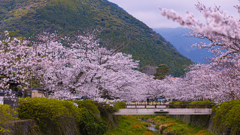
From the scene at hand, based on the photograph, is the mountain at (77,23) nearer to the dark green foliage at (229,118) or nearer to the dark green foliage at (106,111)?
the dark green foliage at (106,111)

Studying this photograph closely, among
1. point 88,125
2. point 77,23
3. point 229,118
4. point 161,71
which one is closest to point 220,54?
point 229,118

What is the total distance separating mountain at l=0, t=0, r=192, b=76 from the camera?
78850 mm

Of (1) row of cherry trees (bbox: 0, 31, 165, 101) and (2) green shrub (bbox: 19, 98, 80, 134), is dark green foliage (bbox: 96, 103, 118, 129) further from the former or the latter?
(2) green shrub (bbox: 19, 98, 80, 134)

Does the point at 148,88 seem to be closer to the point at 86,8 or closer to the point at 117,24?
the point at 117,24

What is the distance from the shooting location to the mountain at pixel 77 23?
7885 centimetres

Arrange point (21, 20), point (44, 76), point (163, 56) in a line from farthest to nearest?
point (163, 56)
point (21, 20)
point (44, 76)

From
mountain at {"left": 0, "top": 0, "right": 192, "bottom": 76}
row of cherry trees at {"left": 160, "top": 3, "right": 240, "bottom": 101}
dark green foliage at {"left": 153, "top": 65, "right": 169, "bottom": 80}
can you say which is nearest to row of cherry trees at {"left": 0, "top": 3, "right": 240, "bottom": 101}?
row of cherry trees at {"left": 160, "top": 3, "right": 240, "bottom": 101}

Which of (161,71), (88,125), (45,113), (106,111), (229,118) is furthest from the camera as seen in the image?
(161,71)

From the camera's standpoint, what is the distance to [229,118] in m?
14.7

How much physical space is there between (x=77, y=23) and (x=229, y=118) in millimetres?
84728

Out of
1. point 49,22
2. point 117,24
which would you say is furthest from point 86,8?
point 49,22

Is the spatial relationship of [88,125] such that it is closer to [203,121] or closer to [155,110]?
[155,110]

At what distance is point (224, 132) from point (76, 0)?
109 meters

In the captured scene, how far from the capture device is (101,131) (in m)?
14.7
